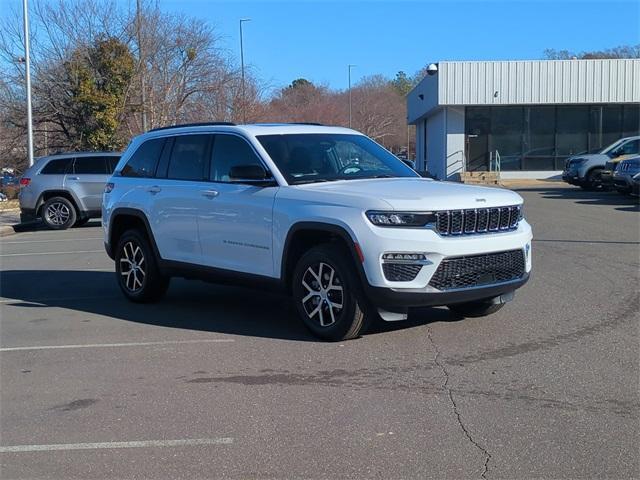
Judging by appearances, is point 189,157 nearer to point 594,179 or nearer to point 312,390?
point 312,390

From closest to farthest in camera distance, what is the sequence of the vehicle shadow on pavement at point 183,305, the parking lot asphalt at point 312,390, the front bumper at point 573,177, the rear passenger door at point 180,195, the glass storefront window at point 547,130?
the parking lot asphalt at point 312,390
the vehicle shadow on pavement at point 183,305
the rear passenger door at point 180,195
the front bumper at point 573,177
the glass storefront window at point 547,130

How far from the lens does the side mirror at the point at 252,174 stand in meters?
6.80

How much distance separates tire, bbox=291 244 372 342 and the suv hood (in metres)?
0.57

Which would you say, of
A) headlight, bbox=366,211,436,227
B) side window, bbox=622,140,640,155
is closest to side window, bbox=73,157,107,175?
headlight, bbox=366,211,436,227

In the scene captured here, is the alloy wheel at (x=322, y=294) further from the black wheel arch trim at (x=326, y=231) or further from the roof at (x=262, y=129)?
the roof at (x=262, y=129)

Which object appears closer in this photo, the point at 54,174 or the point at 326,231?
the point at 326,231

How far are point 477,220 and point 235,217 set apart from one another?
7.70ft

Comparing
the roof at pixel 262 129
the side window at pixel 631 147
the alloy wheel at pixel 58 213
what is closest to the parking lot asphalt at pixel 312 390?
the roof at pixel 262 129

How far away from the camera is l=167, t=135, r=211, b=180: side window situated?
770 centimetres

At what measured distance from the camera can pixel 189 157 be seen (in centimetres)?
789

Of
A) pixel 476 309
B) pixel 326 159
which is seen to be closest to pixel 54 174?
pixel 326 159

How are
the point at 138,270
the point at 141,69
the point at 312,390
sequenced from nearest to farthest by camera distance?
1. the point at 312,390
2. the point at 138,270
3. the point at 141,69

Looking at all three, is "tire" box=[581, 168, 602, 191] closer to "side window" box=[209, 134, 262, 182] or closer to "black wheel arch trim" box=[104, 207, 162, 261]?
"black wheel arch trim" box=[104, 207, 162, 261]

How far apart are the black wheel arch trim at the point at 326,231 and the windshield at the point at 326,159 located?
56 cm
